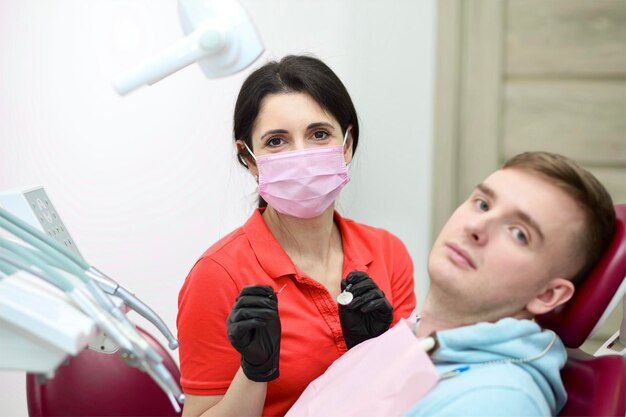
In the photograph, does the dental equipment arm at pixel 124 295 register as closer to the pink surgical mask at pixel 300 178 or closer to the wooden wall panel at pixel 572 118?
the pink surgical mask at pixel 300 178

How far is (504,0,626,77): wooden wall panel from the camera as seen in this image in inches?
99.7

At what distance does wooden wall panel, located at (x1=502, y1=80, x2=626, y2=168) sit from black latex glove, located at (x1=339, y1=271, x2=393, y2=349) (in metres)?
1.31

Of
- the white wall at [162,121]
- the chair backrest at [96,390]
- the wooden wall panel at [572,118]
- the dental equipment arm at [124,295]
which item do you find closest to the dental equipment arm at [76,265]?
the dental equipment arm at [124,295]

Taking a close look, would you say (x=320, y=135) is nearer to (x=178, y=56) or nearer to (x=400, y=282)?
(x=400, y=282)

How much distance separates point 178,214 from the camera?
2.67m

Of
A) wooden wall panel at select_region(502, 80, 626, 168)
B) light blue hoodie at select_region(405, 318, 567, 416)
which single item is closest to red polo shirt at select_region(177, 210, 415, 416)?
light blue hoodie at select_region(405, 318, 567, 416)

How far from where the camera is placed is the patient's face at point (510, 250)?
46.8 inches

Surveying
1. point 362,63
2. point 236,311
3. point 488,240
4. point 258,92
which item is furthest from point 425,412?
point 362,63

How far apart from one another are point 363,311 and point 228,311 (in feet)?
1.04

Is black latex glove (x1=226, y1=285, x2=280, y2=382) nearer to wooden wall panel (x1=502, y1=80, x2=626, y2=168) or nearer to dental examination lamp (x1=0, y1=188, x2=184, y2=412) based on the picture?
dental examination lamp (x1=0, y1=188, x2=184, y2=412)

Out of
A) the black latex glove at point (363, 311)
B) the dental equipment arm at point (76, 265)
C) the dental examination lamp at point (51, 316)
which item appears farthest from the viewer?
the black latex glove at point (363, 311)

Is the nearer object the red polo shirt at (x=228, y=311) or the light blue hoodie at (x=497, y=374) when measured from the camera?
the light blue hoodie at (x=497, y=374)

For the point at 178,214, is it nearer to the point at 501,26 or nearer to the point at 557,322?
the point at 501,26

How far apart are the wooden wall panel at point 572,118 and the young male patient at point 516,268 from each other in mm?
1407
